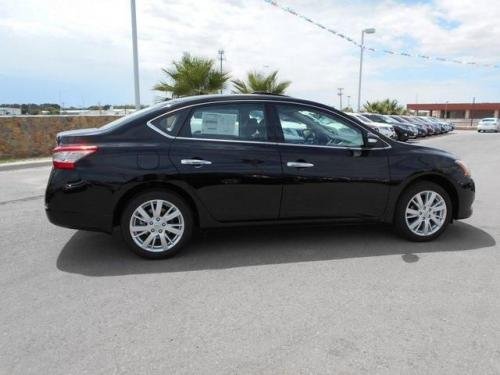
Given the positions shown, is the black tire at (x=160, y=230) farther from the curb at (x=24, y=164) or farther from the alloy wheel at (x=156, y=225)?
the curb at (x=24, y=164)

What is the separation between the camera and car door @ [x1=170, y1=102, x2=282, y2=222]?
4.41 meters

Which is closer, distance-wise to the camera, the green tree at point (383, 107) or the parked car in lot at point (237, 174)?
the parked car in lot at point (237, 174)

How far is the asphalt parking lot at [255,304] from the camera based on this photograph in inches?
110

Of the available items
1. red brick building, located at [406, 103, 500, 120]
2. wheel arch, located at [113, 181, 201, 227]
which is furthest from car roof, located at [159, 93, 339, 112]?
red brick building, located at [406, 103, 500, 120]

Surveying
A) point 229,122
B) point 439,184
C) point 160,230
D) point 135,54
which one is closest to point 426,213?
point 439,184

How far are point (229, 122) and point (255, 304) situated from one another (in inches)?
74.0

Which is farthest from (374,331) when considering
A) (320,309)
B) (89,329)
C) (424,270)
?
(89,329)

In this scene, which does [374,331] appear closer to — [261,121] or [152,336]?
[152,336]

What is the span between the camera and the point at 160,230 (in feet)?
14.5

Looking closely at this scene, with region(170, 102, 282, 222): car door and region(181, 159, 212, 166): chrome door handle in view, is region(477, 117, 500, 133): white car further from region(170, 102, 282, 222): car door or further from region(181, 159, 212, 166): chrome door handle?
region(181, 159, 212, 166): chrome door handle

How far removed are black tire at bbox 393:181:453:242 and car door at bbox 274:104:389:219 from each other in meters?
0.22

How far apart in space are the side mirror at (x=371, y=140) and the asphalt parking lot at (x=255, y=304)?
107 cm

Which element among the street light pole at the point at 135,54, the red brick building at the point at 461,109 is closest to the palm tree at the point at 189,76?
the street light pole at the point at 135,54

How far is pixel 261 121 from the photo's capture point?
15.3 ft
